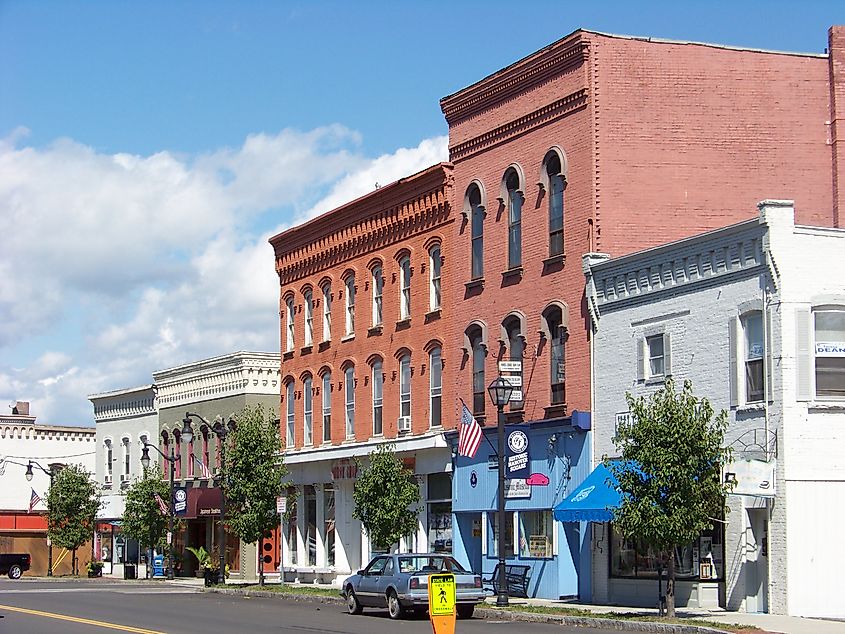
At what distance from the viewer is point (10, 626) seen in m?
26.8

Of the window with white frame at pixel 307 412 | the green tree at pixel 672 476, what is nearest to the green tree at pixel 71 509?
the window with white frame at pixel 307 412

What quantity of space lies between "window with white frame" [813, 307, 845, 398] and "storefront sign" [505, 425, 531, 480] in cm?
1047

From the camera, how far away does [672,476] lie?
1061 inches

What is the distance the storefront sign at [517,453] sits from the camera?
121 feet

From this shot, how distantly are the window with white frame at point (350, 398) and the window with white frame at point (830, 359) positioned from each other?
21.9 metres

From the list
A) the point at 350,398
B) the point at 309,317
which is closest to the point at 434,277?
the point at 350,398

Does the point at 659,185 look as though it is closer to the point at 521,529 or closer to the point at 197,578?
the point at 521,529

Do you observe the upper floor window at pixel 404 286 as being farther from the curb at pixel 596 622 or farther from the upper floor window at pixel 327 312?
the curb at pixel 596 622

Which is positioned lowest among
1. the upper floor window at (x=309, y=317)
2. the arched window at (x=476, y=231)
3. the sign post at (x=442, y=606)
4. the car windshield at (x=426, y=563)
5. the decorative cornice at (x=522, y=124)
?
the car windshield at (x=426, y=563)

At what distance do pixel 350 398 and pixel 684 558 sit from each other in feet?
62.4

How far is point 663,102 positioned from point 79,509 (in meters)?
38.6

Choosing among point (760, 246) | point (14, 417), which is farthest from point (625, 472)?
point (14, 417)

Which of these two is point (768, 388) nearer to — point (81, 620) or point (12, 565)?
point (81, 620)

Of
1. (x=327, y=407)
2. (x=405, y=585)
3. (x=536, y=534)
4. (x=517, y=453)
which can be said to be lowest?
(x=405, y=585)
